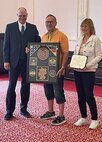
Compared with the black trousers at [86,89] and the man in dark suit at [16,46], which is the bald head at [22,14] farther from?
the black trousers at [86,89]

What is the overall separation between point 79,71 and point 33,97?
174 centimetres

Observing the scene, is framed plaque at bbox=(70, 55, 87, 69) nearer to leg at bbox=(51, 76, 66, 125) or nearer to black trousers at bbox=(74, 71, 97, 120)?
black trousers at bbox=(74, 71, 97, 120)

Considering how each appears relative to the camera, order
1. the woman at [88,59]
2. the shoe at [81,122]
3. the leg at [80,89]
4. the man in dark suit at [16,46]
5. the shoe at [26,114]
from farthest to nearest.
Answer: the shoe at [26,114] < the man in dark suit at [16,46] < the shoe at [81,122] < the leg at [80,89] < the woman at [88,59]

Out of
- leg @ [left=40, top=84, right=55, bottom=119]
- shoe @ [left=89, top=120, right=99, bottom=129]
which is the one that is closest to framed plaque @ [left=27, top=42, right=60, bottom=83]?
leg @ [left=40, top=84, right=55, bottom=119]

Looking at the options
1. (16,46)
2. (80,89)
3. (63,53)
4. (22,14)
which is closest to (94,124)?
(80,89)

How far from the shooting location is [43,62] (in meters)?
3.31

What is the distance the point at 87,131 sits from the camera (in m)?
3.12

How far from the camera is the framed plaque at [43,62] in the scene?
323 centimetres

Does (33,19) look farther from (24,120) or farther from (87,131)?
(87,131)

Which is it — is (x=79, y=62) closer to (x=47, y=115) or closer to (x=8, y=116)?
(x=47, y=115)

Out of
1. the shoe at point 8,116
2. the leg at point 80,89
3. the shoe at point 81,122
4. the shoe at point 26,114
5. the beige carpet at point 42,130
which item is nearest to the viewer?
the beige carpet at point 42,130

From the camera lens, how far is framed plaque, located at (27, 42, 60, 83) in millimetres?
3227

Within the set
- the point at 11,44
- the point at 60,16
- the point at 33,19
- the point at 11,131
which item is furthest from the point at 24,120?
the point at 33,19

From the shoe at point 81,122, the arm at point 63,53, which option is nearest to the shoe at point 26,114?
the shoe at point 81,122
